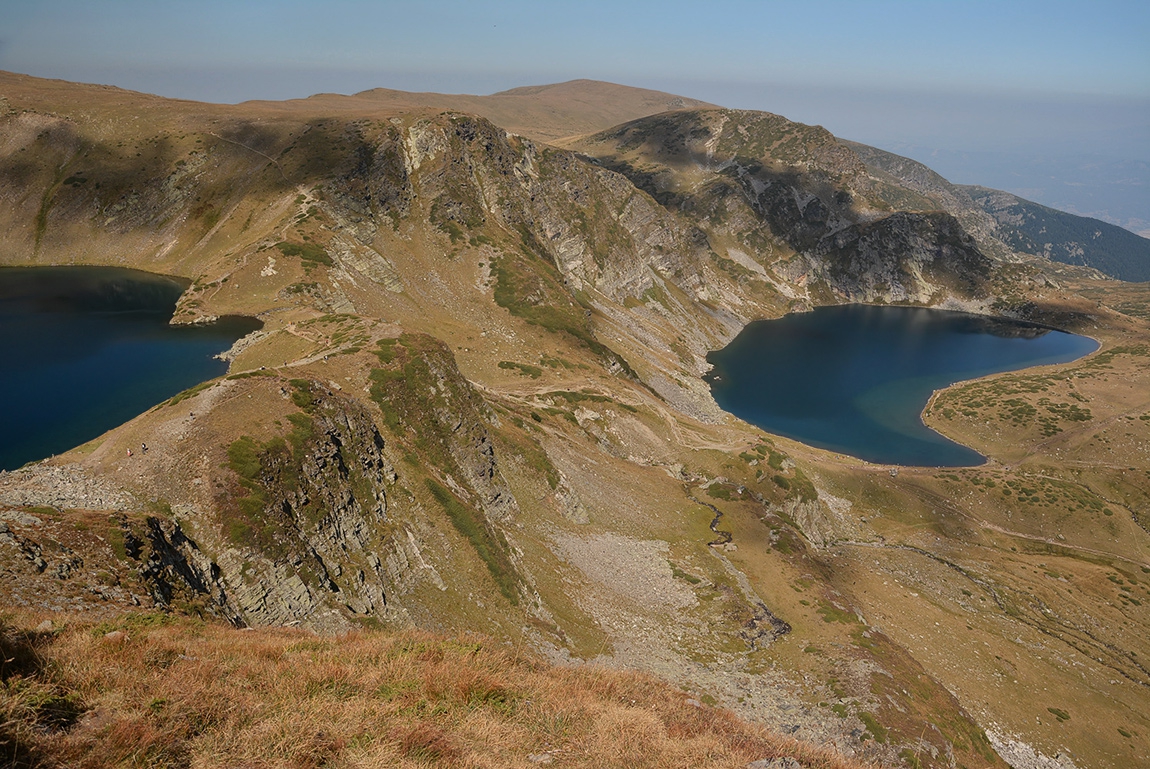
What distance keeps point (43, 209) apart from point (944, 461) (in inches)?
7994

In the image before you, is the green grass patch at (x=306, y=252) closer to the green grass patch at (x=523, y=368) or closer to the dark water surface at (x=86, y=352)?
the dark water surface at (x=86, y=352)

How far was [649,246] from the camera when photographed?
19450cm

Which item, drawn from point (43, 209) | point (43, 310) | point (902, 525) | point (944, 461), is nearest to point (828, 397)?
point (944, 461)

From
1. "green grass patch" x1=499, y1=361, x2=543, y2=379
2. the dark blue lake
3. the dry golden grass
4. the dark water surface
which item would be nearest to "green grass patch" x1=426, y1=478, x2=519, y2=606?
the dry golden grass

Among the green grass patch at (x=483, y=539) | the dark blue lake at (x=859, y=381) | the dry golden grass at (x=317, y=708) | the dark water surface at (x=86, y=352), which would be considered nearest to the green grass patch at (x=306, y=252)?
the dark water surface at (x=86, y=352)

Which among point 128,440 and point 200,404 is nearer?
point 128,440

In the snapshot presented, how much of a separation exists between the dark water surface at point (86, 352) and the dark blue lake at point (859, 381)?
10870 cm

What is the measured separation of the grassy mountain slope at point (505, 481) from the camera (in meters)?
35.0

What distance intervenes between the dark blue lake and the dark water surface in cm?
10870

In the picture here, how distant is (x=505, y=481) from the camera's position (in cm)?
6031

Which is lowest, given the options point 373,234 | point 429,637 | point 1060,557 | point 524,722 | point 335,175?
point 1060,557

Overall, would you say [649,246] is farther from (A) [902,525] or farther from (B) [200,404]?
(B) [200,404]

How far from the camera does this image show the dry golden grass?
35.7 ft

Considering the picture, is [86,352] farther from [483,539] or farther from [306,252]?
[483,539]
